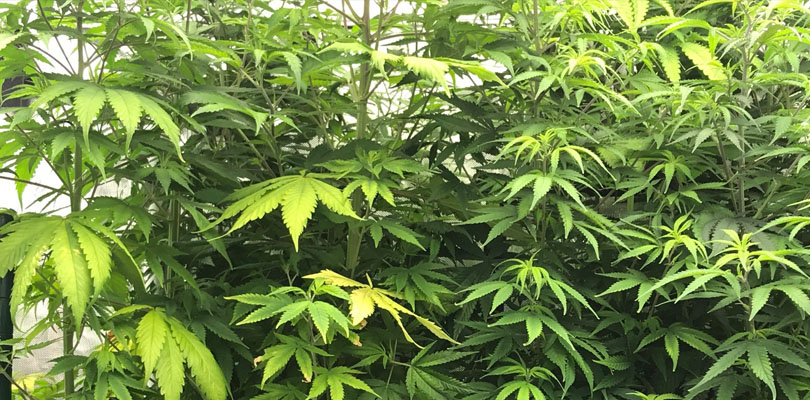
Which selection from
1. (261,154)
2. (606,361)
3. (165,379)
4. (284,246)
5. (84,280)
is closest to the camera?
(84,280)

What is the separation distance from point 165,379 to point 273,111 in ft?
1.84

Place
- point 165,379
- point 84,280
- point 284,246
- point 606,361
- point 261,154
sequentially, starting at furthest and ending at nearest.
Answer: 1. point 261,154
2. point 284,246
3. point 606,361
4. point 165,379
5. point 84,280

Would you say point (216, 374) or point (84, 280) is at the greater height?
point (84, 280)

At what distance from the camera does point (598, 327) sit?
4.07ft

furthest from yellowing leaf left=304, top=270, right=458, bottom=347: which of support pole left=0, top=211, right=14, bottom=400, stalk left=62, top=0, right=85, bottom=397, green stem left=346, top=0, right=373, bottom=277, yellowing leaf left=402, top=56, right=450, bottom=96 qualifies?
support pole left=0, top=211, right=14, bottom=400

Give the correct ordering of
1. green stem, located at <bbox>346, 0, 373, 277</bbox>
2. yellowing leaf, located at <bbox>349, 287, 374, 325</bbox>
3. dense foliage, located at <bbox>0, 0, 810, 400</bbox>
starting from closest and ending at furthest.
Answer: yellowing leaf, located at <bbox>349, 287, 374, 325</bbox>, dense foliage, located at <bbox>0, 0, 810, 400</bbox>, green stem, located at <bbox>346, 0, 373, 277</bbox>

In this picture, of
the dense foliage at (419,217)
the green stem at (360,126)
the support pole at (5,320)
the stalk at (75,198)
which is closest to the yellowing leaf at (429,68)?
the dense foliage at (419,217)

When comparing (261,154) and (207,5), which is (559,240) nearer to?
(261,154)

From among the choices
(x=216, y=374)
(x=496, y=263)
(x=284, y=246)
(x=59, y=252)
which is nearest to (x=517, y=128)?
(x=496, y=263)

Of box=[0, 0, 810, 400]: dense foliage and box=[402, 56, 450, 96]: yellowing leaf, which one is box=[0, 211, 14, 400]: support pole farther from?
box=[402, 56, 450, 96]: yellowing leaf

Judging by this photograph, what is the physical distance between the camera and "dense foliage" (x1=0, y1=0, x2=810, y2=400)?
3.56ft

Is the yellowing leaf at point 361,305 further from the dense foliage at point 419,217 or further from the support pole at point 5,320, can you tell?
the support pole at point 5,320

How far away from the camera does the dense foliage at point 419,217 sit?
1084mm

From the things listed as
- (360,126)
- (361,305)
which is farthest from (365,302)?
(360,126)
